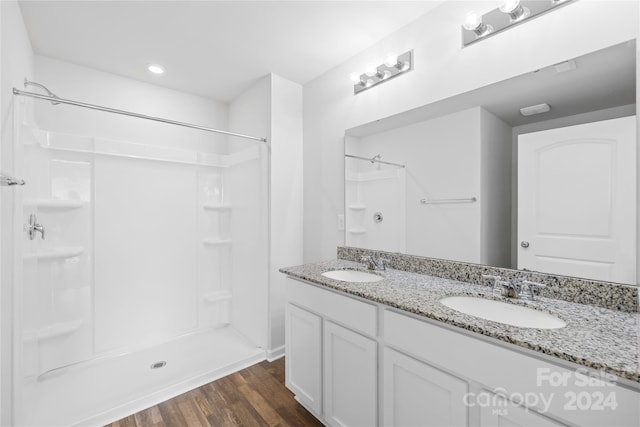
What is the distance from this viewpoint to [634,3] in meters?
1.09

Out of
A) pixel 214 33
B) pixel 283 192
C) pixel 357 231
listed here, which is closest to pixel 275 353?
pixel 357 231

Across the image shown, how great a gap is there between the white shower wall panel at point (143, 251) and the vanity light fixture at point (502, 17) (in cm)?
263

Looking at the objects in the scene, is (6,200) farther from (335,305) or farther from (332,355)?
(332,355)

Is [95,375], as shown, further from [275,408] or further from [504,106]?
[504,106]

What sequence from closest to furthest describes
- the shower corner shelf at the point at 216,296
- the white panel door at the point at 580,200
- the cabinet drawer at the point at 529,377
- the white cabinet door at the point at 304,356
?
the cabinet drawer at the point at 529,377, the white panel door at the point at 580,200, the white cabinet door at the point at 304,356, the shower corner shelf at the point at 216,296

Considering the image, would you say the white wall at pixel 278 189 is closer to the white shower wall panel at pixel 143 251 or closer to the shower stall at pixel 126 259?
the shower stall at pixel 126 259

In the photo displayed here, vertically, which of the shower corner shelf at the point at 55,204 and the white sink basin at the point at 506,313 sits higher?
the shower corner shelf at the point at 55,204

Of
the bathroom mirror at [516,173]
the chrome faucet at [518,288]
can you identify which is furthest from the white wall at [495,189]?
the chrome faucet at [518,288]

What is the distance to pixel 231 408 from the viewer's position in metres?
1.81

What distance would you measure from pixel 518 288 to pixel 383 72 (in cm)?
159

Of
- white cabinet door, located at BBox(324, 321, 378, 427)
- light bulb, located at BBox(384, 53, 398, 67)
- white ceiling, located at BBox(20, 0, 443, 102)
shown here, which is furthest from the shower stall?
light bulb, located at BBox(384, 53, 398, 67)

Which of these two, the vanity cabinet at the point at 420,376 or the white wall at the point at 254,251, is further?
the white wall at the point at 254,251

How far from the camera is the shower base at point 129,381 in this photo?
1.72 metres

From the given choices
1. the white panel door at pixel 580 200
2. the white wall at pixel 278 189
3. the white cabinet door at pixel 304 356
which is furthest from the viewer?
the white wall at pixel 278 189
